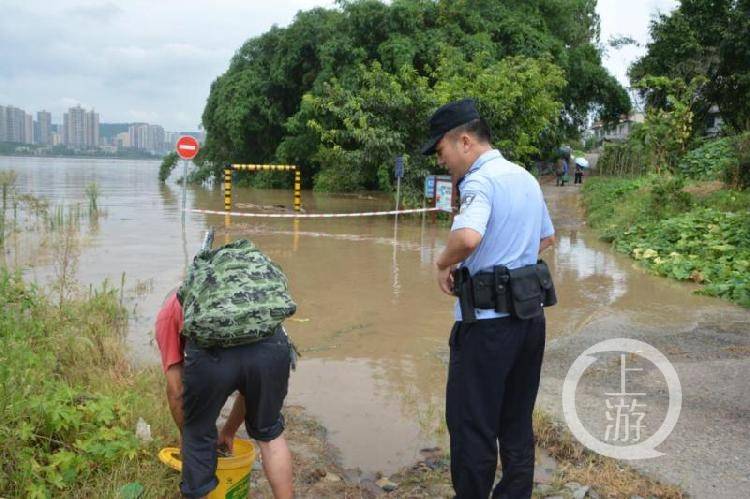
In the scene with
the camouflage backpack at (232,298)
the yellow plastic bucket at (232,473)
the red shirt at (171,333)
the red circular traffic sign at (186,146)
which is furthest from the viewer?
the red circular traffic sign at (186,146)

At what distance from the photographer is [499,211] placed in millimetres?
2621

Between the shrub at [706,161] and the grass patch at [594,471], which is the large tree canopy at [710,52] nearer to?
the shrub at [706,161]

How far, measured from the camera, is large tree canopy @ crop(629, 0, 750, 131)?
77.4 feet

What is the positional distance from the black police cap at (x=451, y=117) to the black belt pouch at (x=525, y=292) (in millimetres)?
638

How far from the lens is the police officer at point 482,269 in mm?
2629

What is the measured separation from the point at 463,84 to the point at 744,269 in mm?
8621

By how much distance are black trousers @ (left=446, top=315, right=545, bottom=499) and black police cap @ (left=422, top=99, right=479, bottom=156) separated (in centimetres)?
80

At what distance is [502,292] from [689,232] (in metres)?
8.81

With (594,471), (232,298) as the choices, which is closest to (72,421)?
(232,298)

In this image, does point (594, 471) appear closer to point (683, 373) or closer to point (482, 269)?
point (482, 269)

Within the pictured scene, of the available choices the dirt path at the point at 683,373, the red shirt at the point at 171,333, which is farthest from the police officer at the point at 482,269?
the dirt path at the point at 683,373

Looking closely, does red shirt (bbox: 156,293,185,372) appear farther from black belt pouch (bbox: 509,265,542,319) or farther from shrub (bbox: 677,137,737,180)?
shrub (bbox: 677,137,737,180)

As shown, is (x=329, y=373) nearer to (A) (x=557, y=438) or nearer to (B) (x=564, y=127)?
(A) (x=557, y=438)

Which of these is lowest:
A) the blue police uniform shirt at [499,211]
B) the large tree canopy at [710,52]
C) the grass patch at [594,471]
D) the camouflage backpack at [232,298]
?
the grass patch at [594,471]
